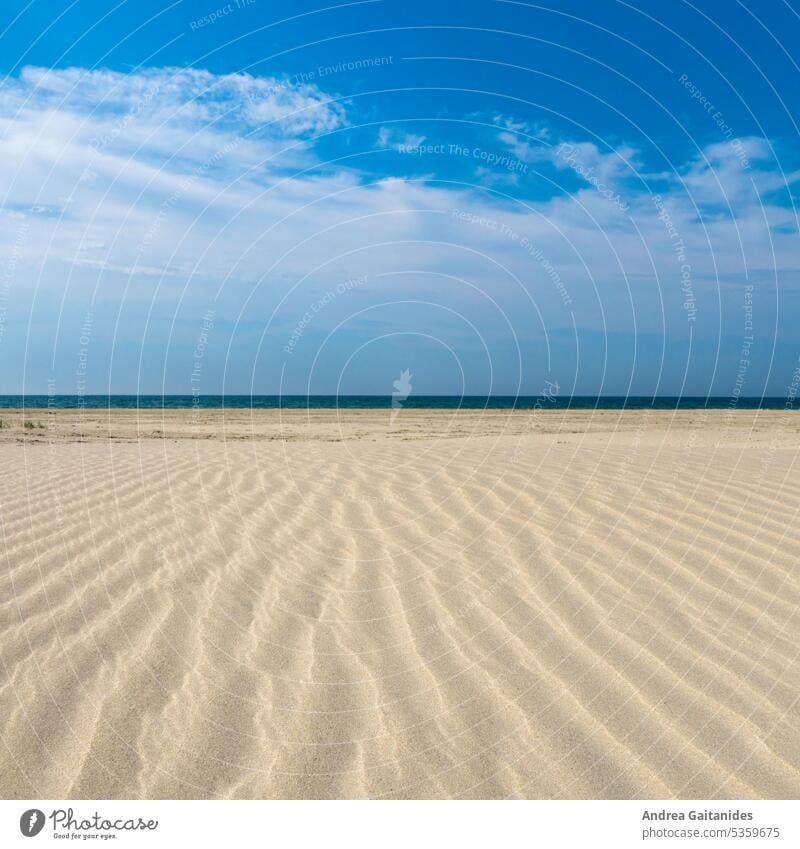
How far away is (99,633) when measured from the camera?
12.9 ft

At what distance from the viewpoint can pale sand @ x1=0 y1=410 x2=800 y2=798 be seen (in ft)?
9.38

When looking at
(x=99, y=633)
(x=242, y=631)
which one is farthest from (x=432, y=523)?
(x=99, y=633)

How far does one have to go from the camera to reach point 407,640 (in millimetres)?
3949

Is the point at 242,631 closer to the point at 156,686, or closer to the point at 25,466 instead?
the point at 156,686

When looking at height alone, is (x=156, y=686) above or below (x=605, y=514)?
below

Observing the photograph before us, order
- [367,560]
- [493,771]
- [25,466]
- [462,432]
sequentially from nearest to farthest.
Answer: [493,771]
[367,560]
[25,466]
[462,432]

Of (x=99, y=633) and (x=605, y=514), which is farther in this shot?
(x=605, y=514)

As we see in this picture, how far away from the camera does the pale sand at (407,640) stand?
286cm

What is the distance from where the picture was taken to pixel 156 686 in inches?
134
